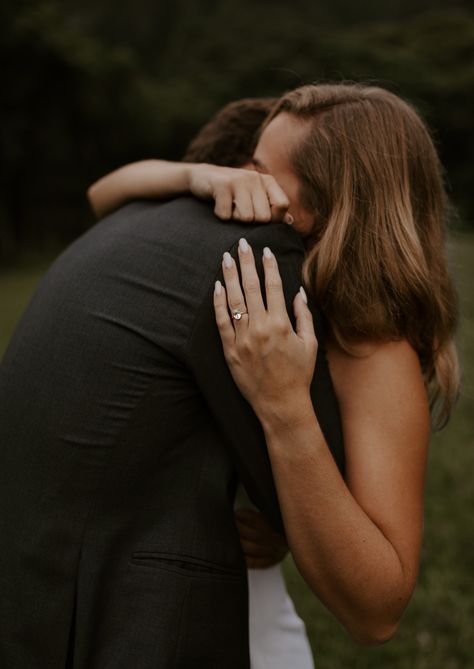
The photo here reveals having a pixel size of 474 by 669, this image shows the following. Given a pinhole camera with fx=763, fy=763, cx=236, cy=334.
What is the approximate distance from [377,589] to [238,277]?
82 centimetres

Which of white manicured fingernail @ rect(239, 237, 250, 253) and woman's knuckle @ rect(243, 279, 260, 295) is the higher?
white manicured fingernail @ rect(239, 237, 250, 253)

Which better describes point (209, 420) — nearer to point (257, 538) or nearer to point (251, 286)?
point (251, 286)

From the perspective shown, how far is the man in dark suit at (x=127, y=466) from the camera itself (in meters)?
1.72

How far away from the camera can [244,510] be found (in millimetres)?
2316

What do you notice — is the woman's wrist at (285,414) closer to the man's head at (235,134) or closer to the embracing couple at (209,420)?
the embracing couple at (209,420)

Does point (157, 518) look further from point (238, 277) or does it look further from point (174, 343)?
point (238, 277)

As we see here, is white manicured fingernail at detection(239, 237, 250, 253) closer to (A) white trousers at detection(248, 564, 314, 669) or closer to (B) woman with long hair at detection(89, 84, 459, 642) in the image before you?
(B) woman with long hair at detection(89, 84, 459, 642)

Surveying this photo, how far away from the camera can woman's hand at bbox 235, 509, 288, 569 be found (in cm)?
229

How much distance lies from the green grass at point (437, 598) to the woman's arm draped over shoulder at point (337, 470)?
2.62 feet

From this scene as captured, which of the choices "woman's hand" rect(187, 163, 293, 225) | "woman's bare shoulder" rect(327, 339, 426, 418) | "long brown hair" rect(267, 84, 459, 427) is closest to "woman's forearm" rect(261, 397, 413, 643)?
"woman's bare shoulder" rect(327, 339, 426, 418)

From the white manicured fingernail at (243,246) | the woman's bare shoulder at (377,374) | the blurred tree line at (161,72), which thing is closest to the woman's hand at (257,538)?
the woman's bare shoulder at (377,374)

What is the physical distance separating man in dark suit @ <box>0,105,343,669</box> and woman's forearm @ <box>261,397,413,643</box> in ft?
0.24

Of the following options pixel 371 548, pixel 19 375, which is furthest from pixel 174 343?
pixel 371 548

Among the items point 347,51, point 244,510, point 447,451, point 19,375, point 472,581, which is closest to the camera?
point 19,375
